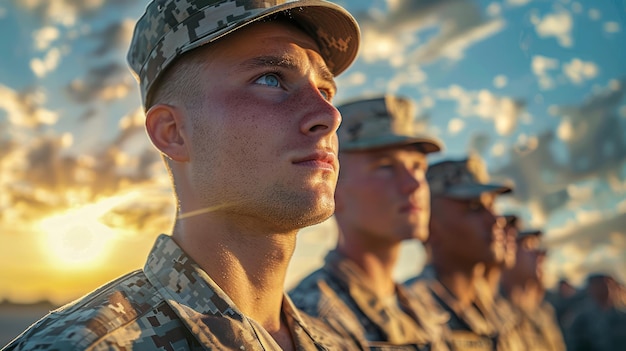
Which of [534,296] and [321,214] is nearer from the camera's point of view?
[321,214]

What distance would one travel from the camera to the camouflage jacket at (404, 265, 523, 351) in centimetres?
658

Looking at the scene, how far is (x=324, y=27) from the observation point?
2.88 m

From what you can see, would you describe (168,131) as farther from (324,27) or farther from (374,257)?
(374,257)

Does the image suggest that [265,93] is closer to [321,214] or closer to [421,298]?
[321,214]

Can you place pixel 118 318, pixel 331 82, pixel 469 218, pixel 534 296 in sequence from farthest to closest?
1. pixel 534 296
2. pixel 469 218
3. pixel 331 82
4. pixel 118 318

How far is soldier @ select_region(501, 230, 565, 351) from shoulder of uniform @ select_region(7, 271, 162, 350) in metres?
8.62

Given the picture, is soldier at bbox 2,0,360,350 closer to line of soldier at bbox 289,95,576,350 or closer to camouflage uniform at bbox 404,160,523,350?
line of soldier at bbox 289,95,576,350

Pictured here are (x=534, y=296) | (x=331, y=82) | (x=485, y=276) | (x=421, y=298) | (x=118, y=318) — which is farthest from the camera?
(x=534, y=296)

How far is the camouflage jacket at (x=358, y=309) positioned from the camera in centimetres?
428

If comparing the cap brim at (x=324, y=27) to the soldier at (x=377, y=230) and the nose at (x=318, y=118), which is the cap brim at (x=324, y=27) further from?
the soldier at (x=377, y=230)

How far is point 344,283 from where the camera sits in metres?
4.67

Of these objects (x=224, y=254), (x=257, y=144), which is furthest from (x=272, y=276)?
(x=257, y=144)

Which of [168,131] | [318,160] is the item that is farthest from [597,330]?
[168,131]

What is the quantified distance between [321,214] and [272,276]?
1.29 feet
